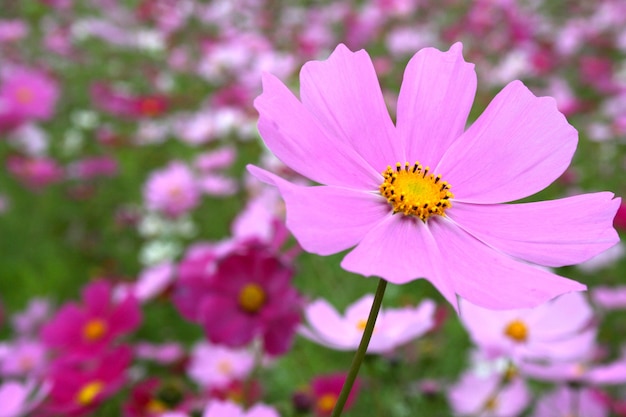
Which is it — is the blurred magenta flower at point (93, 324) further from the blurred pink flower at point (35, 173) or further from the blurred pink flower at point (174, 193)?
the blurred pink flower at point (35, 173)

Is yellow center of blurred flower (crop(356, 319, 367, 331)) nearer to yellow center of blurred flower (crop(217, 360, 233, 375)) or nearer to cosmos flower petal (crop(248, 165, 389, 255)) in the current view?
cosmos flower petal (crop(248, 165, 389, 255))

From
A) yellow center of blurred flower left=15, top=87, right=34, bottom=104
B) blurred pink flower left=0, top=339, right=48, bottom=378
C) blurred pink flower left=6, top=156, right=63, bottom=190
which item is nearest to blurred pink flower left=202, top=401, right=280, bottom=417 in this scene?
blurred pink flower left=0, top=339, right=48, bottom=378

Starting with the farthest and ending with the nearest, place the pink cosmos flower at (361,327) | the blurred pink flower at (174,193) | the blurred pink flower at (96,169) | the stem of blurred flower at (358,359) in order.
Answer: the blurred pink flower at (96,169) < the blurred pink flower at (174,193) < the pink cosmos flower at (361,327) < the stem of blurred flower at (358,359)

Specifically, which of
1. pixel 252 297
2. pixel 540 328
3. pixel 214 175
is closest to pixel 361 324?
pixel 252 297

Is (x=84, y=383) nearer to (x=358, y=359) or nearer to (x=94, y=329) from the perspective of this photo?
(x=94, y=329)

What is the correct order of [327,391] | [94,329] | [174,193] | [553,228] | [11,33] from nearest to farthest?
[553,228] → [327,391] → [94,329] → [174,193] → [11,33]

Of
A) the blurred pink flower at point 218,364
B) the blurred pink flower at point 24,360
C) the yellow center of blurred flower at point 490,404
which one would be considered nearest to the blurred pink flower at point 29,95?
the blurred pink flower at point 24,360
